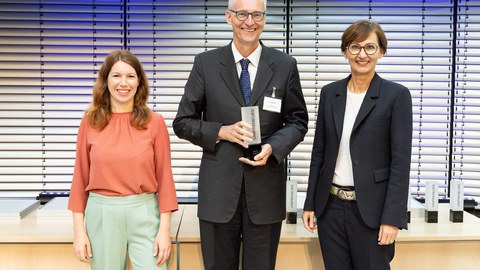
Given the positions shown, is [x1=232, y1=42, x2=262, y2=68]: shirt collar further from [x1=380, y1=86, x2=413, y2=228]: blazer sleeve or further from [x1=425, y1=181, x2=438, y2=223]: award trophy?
[x1=425, y1=181, x2=438, y2=223]: award trophy

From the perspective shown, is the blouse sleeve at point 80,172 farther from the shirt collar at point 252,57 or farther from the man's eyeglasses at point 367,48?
the man's eyeglasses at point 367,48

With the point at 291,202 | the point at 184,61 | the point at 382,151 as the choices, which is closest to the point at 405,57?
the point at 291,202

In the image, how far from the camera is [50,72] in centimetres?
373

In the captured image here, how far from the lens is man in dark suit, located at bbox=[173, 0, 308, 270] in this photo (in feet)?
7.48

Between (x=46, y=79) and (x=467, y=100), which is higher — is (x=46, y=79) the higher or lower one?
the higher one

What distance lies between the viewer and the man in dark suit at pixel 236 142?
7.48 ft

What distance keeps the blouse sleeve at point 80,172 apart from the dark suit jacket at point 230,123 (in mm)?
442

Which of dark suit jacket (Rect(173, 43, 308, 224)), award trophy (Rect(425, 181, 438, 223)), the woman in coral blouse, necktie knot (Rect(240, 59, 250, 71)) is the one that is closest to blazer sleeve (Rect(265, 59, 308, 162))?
dark suit jacket (Rect(173, 43, 308, 224))

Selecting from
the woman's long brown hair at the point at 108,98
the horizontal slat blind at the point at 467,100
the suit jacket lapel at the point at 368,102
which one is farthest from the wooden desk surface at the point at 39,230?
the horizontal slat blind at the point at 467,100

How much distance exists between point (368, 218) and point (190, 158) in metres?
1.90

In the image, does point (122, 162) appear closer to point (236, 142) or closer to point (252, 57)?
point (236, 142)

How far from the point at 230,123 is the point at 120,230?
2.40 ft

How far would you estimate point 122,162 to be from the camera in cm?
226

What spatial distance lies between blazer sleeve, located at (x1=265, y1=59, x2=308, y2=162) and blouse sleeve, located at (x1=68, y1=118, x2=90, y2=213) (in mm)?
870
